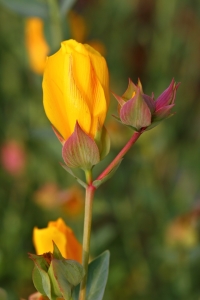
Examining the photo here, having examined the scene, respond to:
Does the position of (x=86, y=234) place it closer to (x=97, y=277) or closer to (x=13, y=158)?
(x=97, y=277)

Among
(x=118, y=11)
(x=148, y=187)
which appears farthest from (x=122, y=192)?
(x=118, y=11)

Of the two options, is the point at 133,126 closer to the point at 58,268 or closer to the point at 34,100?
the point at 58,268

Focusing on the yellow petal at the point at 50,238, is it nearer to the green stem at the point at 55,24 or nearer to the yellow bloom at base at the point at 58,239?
the yellow bloom at base at the point at 58,239

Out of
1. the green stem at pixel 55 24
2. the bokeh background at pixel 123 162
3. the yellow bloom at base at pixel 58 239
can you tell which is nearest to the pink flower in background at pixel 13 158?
the bokeh background at pixel 123 162

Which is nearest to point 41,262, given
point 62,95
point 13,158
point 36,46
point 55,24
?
point 62,95

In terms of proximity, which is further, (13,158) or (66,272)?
(13,158)
